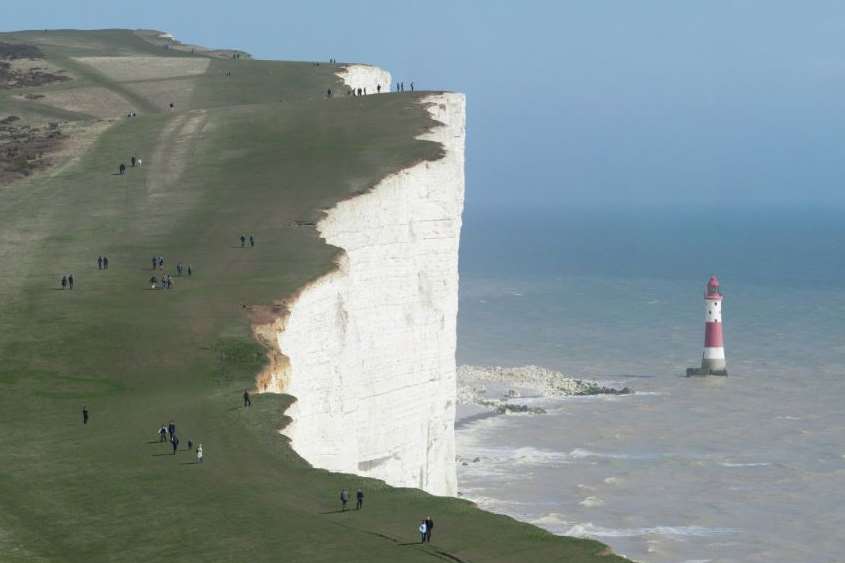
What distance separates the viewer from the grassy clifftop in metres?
40.1

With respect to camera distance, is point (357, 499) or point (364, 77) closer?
point (357, 499)

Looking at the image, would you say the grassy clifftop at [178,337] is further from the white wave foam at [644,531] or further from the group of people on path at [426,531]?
the white wave foam at [644,531]

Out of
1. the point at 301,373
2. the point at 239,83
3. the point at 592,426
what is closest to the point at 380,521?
the point at 301,373

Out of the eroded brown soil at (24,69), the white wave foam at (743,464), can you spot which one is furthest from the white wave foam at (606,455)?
the eroded brown soil at (24,69)

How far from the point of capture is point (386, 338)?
65062mm

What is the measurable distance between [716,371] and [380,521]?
2579 inches

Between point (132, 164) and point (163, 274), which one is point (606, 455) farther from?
point (132, 164)

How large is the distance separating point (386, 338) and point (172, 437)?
1933cm

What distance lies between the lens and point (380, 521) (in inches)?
1623

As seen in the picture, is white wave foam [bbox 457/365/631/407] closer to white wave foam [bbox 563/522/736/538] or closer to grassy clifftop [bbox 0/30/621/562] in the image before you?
grassy clifftop [bbox 0/30/621/562]

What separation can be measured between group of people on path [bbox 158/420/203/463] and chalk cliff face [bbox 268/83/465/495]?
5411 mm

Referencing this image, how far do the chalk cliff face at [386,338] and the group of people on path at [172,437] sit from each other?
5.41m

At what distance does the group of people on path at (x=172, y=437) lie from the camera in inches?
1794

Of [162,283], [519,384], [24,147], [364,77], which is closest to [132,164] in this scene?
[24,147]
